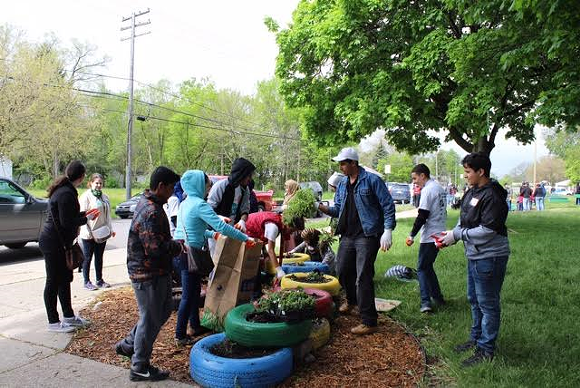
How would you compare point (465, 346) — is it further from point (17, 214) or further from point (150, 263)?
point (17, 214)

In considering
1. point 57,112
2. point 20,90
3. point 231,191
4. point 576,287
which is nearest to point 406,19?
point 576,287

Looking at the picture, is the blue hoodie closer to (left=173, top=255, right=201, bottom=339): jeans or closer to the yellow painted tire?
(left=173, top=255, right=201, bottom=339): jeans

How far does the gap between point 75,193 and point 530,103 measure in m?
13.8

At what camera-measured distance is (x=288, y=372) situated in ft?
12.1

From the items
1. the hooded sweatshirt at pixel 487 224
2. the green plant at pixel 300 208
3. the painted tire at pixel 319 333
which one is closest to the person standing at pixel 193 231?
the painted tire at pixel 319 333

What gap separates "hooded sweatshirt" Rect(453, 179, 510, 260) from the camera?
12.6ft

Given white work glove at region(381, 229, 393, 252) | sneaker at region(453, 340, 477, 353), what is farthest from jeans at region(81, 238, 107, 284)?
sneaker at region(453, 340, 477, 353)

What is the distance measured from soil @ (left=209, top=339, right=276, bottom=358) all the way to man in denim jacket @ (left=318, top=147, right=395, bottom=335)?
129cm

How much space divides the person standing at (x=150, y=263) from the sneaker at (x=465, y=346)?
266cm

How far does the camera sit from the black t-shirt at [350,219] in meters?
4.89

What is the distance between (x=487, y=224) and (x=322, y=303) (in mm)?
1750

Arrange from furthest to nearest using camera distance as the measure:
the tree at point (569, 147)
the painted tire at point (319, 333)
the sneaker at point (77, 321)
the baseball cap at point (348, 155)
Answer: the tree at point (569, 147), the sneaker at point (77, 321), the baseball cap at point (348, 155), the painted tire at point (319, 333)

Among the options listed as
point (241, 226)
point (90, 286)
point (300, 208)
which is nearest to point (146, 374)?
point (241, 226)

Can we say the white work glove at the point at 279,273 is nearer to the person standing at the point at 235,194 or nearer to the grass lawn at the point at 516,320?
the person standing at the point at 235,194
